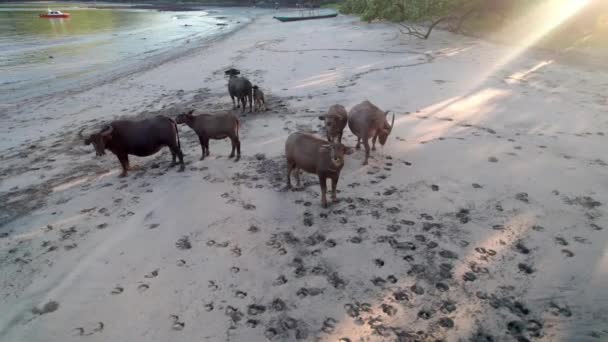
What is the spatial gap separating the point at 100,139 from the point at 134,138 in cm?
65

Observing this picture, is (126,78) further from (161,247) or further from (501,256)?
(501,256)

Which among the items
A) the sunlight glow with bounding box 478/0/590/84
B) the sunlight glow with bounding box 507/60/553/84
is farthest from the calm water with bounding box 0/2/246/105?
the sunlight glow with bounding box 478/0/590/84

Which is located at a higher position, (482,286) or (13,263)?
(482,286)

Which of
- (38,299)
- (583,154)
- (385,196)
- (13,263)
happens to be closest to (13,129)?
(13,263)

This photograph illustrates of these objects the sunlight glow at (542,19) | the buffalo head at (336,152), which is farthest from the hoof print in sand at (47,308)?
the sunlight glow at (542,19)

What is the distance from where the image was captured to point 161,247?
17.9ft

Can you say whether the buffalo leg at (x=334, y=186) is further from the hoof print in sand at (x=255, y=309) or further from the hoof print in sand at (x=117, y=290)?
the hoof print in sand at (x=117, y=290)

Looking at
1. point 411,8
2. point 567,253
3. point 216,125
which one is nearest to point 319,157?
point 216,125

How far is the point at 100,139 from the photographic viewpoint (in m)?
7.62

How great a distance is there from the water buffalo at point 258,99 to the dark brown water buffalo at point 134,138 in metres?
3.81

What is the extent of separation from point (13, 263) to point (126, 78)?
52.2 ft

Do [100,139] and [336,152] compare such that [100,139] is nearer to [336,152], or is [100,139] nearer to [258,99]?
[258,99]

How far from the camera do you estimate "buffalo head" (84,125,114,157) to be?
7.61m

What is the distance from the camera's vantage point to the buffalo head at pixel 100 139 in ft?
25.0
